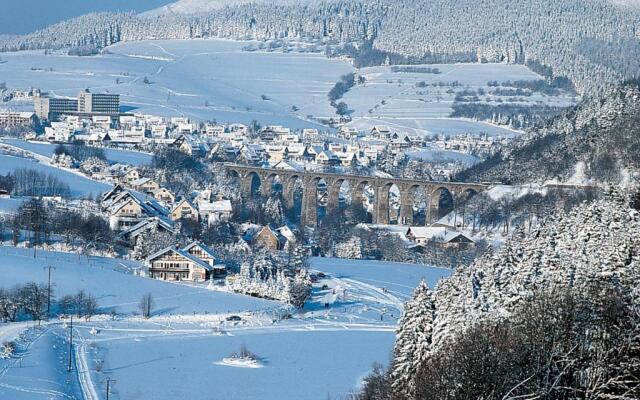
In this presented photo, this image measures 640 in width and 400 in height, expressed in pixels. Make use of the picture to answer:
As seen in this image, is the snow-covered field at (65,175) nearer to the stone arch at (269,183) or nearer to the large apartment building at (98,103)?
the stone arch at (269,183)

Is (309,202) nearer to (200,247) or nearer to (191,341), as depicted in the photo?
(200,247)

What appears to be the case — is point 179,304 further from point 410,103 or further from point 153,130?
point 410,103

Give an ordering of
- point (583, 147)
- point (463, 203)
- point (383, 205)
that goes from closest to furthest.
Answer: point (583, 147) → point (463, 203) → point (383, 205)

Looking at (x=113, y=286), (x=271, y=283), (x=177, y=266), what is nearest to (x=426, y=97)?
(x=177, y=266)

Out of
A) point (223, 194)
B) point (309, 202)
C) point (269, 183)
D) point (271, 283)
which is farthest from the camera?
point (269, 183)

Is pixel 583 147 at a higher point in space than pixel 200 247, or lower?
higher

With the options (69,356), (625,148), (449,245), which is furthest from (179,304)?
(625,148)
